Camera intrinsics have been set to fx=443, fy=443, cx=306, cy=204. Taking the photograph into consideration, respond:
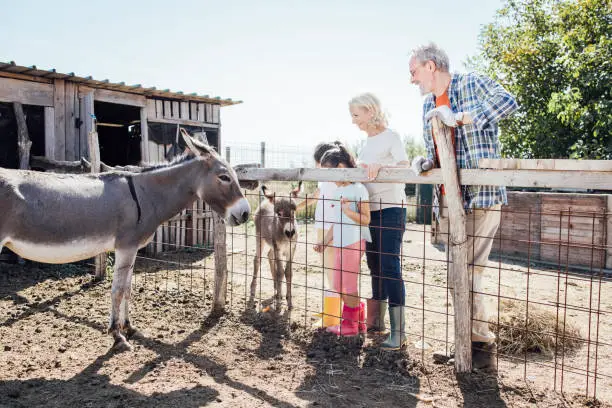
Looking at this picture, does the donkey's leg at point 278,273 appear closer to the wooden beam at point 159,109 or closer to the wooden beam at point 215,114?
the wooden beam at point 159,109

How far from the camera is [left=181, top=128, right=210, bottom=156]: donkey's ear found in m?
4.60

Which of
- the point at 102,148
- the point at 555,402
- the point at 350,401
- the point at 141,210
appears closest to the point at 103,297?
the point at 141,210

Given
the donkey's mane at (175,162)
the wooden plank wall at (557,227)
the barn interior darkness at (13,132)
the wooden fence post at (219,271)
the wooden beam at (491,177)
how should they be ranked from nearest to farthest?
the wooden beam at (491,177) < the donkey's mane at (175,162) < the wooden fence post at (219,271) < the barn interior darkness at (13,132) < the wooden plank wall at (557,227)

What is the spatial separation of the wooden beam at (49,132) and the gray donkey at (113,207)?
4584 mm

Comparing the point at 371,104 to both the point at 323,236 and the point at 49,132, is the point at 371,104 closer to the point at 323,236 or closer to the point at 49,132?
the point at 323,236

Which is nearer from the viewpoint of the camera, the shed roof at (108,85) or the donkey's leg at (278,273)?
the donkey's leg at (278,273)

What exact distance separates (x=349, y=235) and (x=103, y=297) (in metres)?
3.84

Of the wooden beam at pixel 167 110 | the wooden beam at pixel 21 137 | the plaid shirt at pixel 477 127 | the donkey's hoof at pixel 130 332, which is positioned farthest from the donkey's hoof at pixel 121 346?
the wooden beam at pixel 167 110

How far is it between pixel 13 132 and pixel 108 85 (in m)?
2.17

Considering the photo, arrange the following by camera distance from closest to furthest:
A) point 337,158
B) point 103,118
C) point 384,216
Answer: point 384,216 < point 337,158 < point 103,118

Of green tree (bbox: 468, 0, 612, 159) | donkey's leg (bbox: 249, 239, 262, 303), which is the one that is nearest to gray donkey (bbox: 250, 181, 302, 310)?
donkey's leg (bbox: 249, 239, 262, 303)

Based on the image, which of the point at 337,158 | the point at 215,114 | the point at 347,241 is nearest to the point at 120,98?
the point at 215,114

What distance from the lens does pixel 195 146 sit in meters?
4.70

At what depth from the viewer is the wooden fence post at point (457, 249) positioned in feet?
11.8
